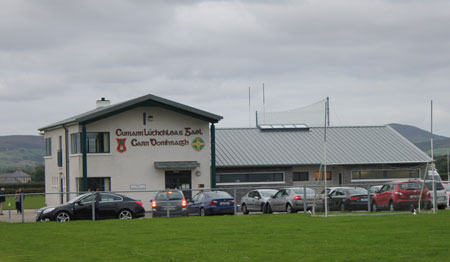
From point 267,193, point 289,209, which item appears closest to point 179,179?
point 267,193

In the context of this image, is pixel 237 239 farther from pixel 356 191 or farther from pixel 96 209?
pixel 356 191

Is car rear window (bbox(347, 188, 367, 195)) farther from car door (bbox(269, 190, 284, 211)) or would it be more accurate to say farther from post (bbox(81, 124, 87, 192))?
post (bbox(81, 124, 87, 192))

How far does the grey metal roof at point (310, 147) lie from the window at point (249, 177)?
0.78 m

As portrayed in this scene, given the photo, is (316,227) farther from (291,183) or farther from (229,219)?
(291,183)

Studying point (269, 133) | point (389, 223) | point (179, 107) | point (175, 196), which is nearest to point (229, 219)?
point (175, 196)

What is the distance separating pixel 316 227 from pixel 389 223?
114 inches

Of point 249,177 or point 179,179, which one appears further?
point 249,177

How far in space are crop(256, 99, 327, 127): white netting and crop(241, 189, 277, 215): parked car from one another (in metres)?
21.6

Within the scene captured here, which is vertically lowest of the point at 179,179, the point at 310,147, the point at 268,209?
the point at 268,209

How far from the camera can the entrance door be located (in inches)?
1852

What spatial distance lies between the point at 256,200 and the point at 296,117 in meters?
23.6

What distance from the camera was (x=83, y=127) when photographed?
4512cm

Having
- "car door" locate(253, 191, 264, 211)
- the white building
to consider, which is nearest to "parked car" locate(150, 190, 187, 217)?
"car door" locate(253, 191, 264, 211)

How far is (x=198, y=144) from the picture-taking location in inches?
1879
